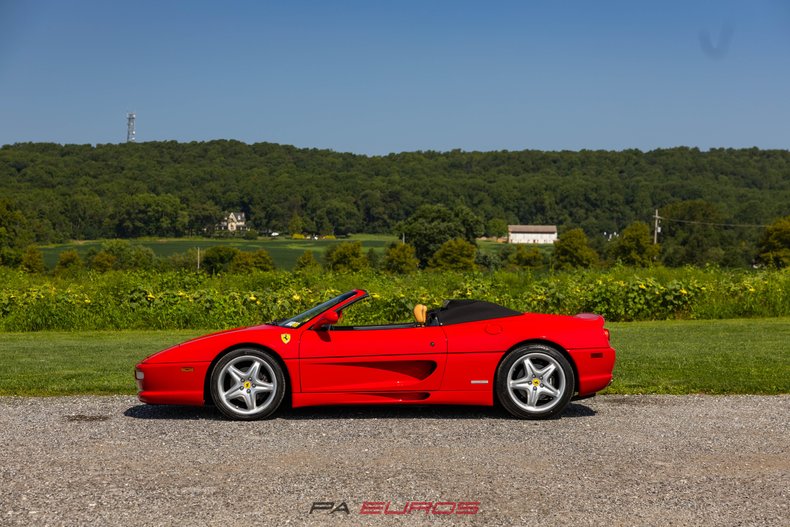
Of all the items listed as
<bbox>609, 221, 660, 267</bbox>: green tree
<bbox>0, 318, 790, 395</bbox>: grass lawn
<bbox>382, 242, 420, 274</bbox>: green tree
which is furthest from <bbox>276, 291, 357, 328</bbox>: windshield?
<bbox>382, 242, 420, 274</bbox>: green tree

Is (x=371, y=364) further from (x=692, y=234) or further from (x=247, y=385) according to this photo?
(x=692, y=234)

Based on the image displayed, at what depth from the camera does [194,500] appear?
541cm

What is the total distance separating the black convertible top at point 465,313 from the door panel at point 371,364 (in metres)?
0.31

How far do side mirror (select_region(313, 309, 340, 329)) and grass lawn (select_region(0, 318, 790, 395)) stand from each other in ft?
8.97

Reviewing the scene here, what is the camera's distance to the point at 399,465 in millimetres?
6227

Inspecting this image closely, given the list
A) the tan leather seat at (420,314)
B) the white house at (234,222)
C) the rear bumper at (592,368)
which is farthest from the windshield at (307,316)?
the white house at (234,222)

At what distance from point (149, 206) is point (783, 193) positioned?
337 feet

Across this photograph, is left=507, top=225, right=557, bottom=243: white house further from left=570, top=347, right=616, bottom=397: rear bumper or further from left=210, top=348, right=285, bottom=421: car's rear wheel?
left=210, top=348, right=285, bottom=421: car's rear wheel

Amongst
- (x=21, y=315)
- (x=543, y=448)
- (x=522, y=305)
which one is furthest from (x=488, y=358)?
(x=21, y=315)

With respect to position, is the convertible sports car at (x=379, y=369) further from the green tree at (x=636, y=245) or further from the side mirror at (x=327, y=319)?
the green tree at (x=636, y=245)

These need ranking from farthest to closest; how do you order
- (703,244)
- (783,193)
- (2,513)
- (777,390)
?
(783,193) < (703,244) < (777,390) < (2,513)

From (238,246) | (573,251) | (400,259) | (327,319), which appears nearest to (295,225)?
(238,246)

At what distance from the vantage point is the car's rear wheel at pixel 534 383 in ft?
26.2

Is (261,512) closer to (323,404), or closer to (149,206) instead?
(323,404)
